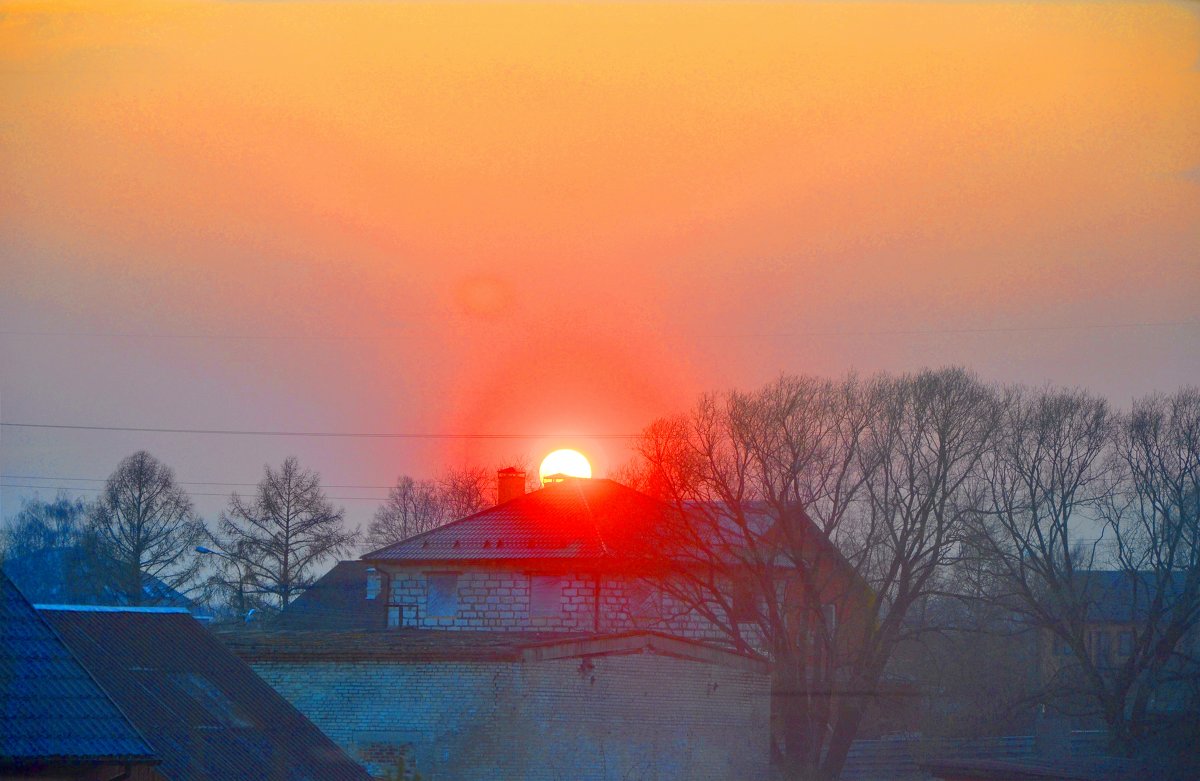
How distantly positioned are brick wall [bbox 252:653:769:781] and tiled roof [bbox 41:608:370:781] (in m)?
4.94

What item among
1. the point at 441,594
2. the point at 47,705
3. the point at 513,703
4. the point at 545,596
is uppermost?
the point at 441,594

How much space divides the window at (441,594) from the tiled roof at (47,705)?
27729 millimetres

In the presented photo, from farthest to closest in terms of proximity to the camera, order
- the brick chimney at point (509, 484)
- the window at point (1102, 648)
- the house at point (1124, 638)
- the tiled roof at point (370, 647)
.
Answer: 1. the brick chimney at point (509, 484)
2. the window at point (1102, 648)
3. the house at point (1124, 638)
4. the tiled roof at point (370, 647)

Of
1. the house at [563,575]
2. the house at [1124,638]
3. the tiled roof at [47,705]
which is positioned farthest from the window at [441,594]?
the tiled roof at [47,705]

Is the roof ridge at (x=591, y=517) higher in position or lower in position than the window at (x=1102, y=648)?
higher

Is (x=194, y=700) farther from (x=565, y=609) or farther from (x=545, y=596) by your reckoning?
(x=545, y=596)

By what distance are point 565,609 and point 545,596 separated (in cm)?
92

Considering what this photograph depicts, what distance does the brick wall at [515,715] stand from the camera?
28016 mm

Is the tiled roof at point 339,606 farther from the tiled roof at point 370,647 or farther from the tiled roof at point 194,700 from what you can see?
the tiled roof at point 194,700

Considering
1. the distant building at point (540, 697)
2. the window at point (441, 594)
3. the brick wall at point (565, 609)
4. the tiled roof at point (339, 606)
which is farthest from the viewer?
the tiled roof at point (339, 606)

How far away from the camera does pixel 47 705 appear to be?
12906 mm

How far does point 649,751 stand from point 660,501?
11373 millimetres

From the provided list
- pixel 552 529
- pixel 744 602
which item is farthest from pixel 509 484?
pixel 744 602

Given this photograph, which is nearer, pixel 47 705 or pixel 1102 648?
pixel 47 705
